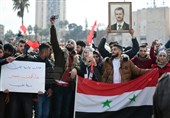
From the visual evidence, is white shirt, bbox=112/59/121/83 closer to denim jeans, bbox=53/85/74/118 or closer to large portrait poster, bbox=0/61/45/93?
denim jeans, bbox=53/85/74/118

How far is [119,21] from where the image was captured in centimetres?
879

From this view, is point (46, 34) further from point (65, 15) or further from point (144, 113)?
point (144, 113)

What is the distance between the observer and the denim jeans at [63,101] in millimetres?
7477

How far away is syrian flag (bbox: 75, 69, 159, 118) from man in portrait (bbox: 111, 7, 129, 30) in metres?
1.73

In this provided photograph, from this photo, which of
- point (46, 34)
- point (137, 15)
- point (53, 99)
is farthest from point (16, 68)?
point (46, 34)

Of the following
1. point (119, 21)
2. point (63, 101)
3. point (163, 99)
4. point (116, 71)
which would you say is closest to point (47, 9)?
point (119, 21)

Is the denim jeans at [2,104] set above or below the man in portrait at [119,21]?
below

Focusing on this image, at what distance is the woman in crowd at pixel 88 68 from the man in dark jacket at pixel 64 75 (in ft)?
0.41

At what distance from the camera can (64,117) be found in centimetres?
760

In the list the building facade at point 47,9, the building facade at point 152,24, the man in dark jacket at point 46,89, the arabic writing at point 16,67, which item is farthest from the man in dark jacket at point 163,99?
the building facade at point 47,9

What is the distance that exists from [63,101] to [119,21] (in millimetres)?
2285

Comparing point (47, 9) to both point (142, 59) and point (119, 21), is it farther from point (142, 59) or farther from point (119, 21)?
point (142, 59)

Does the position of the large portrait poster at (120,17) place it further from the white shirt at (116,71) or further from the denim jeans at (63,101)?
the denim jeans at (63,101)

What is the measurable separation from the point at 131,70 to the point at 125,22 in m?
1.74
